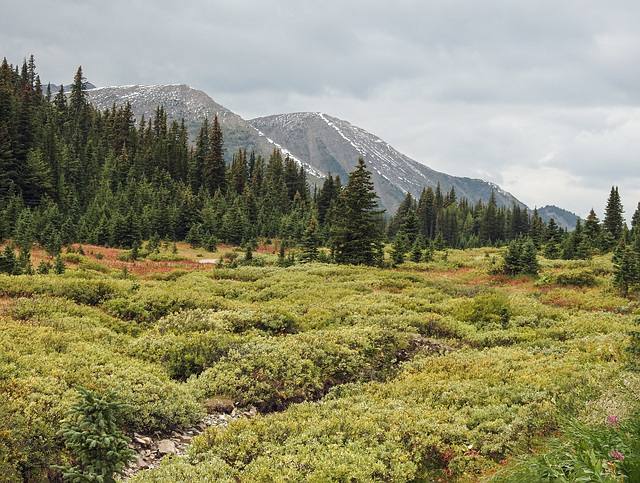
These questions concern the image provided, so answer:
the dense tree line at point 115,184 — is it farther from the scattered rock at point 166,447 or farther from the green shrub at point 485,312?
the green shrub at point 485,312

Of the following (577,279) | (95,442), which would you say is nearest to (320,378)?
(95,442)

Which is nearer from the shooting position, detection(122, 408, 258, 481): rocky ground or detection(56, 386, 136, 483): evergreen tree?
detection(56, 386, 136, 483): evergreen tree

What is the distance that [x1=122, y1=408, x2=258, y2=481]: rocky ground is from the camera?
20.3ft

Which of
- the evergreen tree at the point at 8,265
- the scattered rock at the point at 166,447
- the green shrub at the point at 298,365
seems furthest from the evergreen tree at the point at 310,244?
the scattered rock at the point at 166,447

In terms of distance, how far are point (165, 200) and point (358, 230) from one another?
131ft

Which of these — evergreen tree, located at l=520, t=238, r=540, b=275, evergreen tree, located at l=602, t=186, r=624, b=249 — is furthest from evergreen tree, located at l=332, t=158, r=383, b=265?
evergreen tree, located at l=602, t=186, r=624, b=249

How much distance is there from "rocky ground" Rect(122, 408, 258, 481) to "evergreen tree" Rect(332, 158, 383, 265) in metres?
29.5

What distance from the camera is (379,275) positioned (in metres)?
28.4

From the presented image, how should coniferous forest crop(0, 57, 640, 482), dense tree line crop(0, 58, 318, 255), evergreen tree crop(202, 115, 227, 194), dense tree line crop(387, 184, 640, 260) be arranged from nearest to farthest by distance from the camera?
1. coniferous forest crop(0, 57, 640, 482)
2. dense tree line crop(0, 58, 318, 255)
3. dense tree line crop(387, 184, 640, 260)
4. evergreen tree crop(202, 115, 227, 194)

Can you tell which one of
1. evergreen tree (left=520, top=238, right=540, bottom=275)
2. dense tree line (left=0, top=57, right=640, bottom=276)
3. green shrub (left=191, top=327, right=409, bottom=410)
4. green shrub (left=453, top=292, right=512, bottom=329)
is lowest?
green shrub (left=191, top=327, right=409, bottom=410)

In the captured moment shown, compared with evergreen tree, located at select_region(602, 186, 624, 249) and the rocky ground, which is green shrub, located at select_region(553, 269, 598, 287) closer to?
the rocky ground

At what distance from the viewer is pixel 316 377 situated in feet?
32.4

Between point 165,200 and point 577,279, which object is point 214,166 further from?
point 577,279

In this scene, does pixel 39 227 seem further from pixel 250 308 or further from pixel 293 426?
pixel 293 426
